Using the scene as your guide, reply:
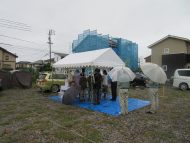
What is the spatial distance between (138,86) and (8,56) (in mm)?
28696

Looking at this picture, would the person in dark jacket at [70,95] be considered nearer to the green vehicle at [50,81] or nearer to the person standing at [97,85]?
the person standing at [97,85]

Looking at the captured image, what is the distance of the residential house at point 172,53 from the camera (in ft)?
76.3

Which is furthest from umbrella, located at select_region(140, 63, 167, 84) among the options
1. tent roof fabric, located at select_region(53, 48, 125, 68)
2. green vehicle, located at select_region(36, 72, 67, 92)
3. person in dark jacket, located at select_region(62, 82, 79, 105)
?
green vehicle, located at select_region(36, 72, 67, 92)

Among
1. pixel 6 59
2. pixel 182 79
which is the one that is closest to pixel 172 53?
pixel 182 79

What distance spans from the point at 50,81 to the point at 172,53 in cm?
1860

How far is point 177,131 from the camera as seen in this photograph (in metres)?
5.22

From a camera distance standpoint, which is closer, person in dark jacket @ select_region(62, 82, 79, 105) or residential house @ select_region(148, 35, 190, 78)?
person in dark jacket @ select_region(62, 82, 79, 105)

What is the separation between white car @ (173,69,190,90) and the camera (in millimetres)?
14789

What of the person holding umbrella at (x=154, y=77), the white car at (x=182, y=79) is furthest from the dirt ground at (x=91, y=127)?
the white car at (x=182, y=79)

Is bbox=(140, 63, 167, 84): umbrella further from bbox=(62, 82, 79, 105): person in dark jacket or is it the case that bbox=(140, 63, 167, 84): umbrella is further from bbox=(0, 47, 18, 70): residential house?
bbox=(0, 47, 18, 70): residential house

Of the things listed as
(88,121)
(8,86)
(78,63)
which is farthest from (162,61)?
(88,121)

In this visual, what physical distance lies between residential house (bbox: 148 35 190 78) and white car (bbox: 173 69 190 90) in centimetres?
890

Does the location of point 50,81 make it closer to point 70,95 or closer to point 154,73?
point 70,95

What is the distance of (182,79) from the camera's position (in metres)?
15.0
